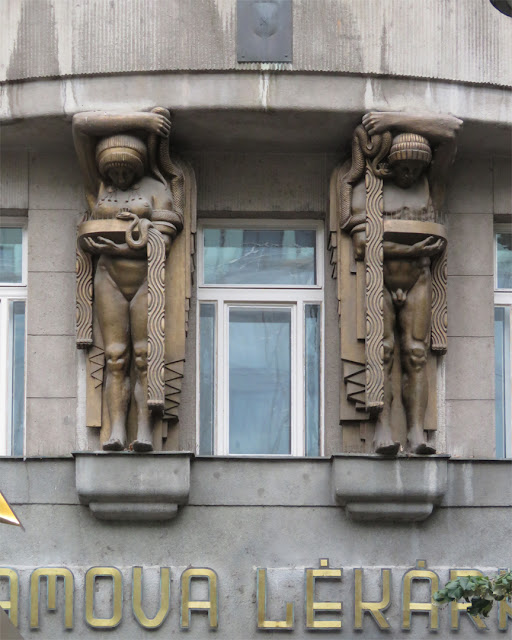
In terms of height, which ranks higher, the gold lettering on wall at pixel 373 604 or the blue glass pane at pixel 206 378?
the blue glass pane at pixel 206 378

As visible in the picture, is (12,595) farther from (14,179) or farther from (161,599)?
(14,179)

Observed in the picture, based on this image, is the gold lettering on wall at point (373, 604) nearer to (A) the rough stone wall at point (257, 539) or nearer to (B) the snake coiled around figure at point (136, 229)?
(A) the rough stone wall at point (257, 539)

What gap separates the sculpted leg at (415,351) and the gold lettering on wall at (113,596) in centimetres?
256

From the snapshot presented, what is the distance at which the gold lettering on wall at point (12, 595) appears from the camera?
15.0 meters

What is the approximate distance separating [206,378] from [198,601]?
6.43ft

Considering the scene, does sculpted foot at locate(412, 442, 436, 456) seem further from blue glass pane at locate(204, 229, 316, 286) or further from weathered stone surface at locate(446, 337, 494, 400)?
blue glass pane at locate(204, 229, 316, 286)

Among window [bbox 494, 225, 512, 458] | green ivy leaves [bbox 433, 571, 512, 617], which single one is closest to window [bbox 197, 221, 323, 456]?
window [bbox 494, 225, 512, 458]

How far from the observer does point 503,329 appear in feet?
53.6

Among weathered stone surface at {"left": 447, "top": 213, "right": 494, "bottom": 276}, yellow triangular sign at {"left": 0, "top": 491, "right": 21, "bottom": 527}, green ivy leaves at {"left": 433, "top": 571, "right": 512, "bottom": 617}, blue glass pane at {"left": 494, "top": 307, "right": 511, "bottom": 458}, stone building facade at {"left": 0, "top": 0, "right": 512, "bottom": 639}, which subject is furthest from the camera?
blue glass pane at {"left": 494, "top": 307, "right": 511, "bottom": 458}

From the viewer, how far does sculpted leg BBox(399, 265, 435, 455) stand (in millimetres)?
15453

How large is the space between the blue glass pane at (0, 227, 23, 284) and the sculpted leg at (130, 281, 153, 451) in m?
1.28

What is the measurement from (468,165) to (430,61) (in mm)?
1129

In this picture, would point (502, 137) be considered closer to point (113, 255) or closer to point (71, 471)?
point (113, 255)

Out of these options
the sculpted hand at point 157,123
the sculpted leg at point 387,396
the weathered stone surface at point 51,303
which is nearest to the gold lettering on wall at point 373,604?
the sculpted leg at point 387,396
